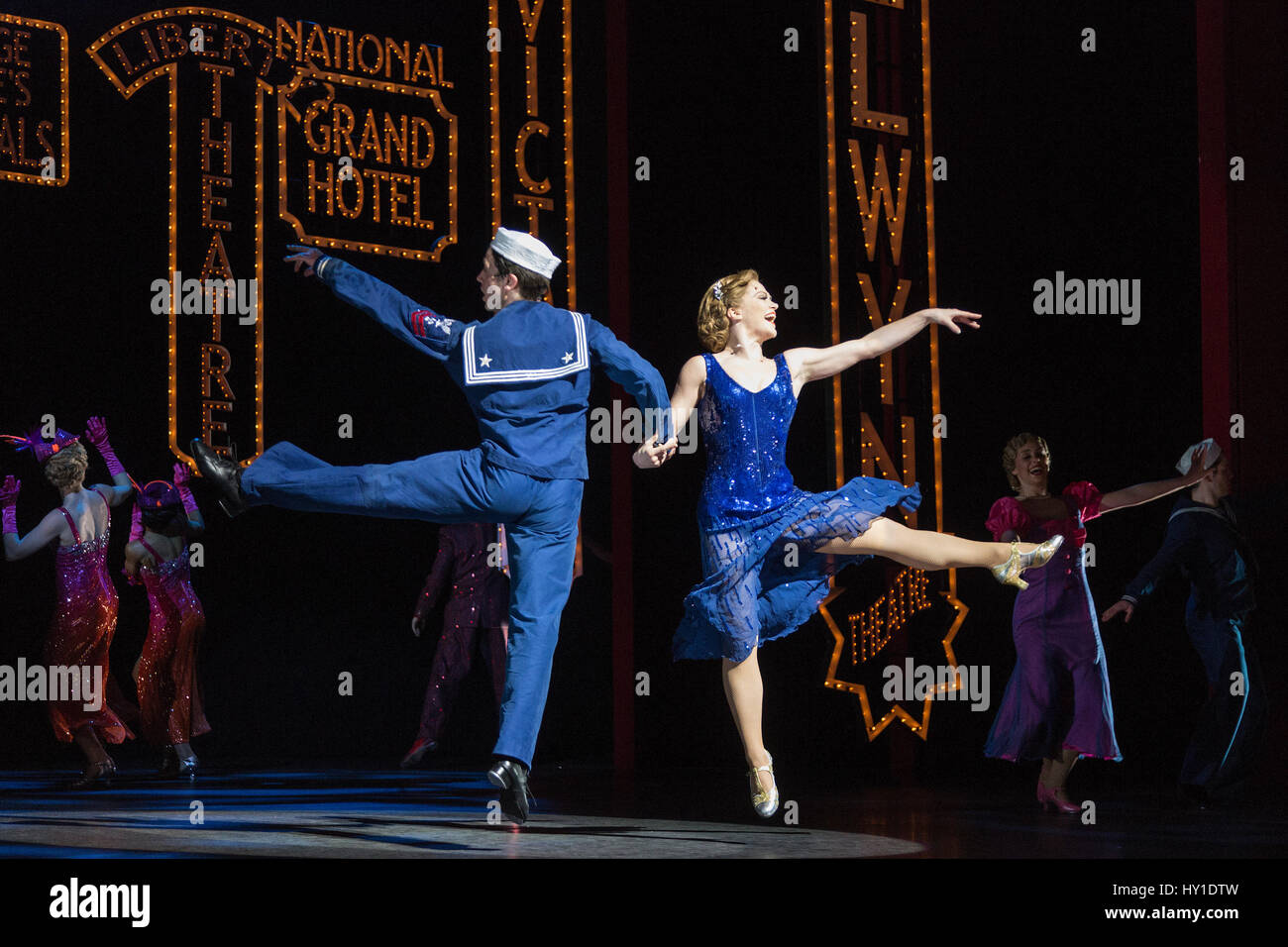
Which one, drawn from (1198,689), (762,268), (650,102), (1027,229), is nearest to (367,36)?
(650,102)

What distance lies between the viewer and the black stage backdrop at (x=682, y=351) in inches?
309

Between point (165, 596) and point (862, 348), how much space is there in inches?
158

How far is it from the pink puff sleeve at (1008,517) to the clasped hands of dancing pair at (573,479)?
989mm

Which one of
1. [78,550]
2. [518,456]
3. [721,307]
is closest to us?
[518,456]

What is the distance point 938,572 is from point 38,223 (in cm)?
504

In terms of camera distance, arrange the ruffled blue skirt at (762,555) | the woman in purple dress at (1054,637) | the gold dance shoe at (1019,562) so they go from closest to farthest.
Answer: the ruffled blue skirt at (762,555) → the gold dance shoe at (1019,562) → the woman in purple dress at (1054,637)

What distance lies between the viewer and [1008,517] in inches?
245

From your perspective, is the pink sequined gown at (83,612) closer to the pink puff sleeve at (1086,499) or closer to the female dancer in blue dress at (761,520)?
the female dancer in blue dress at (761,520)

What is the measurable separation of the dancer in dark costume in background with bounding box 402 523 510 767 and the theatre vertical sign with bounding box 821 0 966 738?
1686 millimetres

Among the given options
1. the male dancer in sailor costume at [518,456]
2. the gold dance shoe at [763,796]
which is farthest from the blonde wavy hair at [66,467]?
the gold dance shoe at [763,796]

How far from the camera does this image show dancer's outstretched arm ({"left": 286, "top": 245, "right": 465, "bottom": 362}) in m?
4.80
